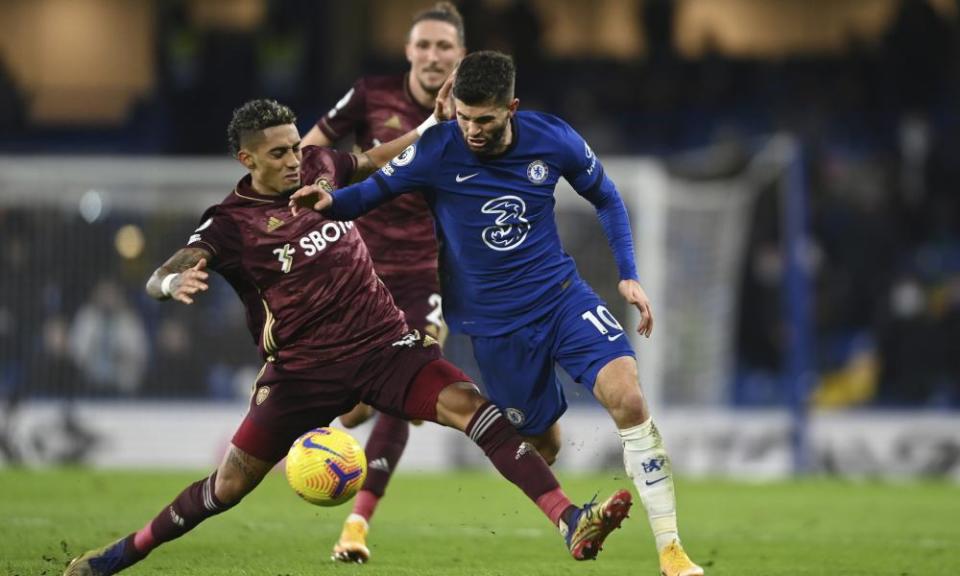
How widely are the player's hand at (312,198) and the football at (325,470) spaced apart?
3.36 feet

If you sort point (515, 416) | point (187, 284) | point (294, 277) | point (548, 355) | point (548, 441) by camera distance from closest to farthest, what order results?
1. point (187, 284)
2. point (294, 277)
3. point (548, 355)
4. point (515, 416)
5. point (548, 441)

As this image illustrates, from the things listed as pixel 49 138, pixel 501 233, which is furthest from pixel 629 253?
pixel 49 138

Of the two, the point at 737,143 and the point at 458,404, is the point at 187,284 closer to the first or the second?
the point at 458,404

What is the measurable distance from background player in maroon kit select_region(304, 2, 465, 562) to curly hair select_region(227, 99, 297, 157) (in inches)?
57.7

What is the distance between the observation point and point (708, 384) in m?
14.6

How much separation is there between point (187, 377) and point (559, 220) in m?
3.93

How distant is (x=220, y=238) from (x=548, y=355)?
4.98 ft

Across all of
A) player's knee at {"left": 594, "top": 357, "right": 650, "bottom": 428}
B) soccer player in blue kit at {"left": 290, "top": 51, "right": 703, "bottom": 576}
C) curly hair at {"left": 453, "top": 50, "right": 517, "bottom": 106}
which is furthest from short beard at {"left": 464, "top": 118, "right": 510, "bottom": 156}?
player's knee at {"left": 594, "top": 357, "right": 650, "bottom": 428}

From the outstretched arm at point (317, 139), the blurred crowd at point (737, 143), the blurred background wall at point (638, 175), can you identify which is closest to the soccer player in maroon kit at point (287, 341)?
the outstretched arm at point (317, 139)

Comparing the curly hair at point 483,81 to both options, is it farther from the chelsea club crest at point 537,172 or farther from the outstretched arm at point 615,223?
the outstretched arm at point 615,223

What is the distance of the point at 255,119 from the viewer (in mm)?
6449

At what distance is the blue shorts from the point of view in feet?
21.0

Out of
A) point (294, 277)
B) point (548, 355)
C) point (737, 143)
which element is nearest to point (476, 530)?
point (548, 355)

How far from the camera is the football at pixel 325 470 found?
20.7 ft
